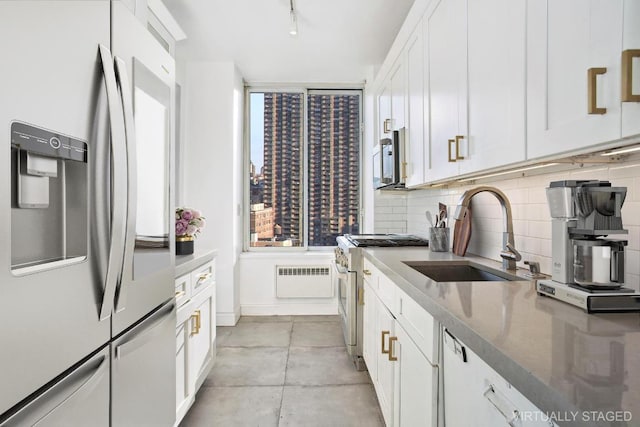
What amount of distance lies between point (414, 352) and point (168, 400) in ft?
3.50

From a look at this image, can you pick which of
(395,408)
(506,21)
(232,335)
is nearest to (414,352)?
(395,408)

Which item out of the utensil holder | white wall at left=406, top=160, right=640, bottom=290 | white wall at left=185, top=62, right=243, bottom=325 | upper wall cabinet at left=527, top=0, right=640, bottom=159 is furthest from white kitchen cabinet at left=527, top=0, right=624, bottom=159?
white wall at left=185, top=62, right=243, bottom=325

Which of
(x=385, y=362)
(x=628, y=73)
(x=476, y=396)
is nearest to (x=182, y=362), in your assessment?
(x=385, y=362)

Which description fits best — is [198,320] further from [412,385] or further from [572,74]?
[572,74]

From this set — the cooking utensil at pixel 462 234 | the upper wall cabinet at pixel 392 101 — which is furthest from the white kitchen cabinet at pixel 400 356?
the upper wall cabinet at pixel 392 101

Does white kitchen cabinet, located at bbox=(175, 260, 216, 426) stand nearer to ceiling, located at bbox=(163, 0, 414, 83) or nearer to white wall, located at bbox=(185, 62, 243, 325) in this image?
white wall, located at bbox=(185, 62, 243, 325)

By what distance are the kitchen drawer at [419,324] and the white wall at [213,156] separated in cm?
264

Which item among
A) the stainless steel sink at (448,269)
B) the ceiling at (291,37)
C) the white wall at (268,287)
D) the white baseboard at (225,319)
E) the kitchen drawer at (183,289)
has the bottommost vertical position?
the white baseboard at (225,319)

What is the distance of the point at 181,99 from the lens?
12.5 feet

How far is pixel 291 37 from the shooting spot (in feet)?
10.8

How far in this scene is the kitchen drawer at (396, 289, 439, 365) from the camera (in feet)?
3.76

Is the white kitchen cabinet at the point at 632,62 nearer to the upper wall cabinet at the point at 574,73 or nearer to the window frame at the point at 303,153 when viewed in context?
the upper wall cabinet at the point at 574,73

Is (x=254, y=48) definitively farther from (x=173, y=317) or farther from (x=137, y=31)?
(x=173, y=317)

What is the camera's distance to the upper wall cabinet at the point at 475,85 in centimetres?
123
